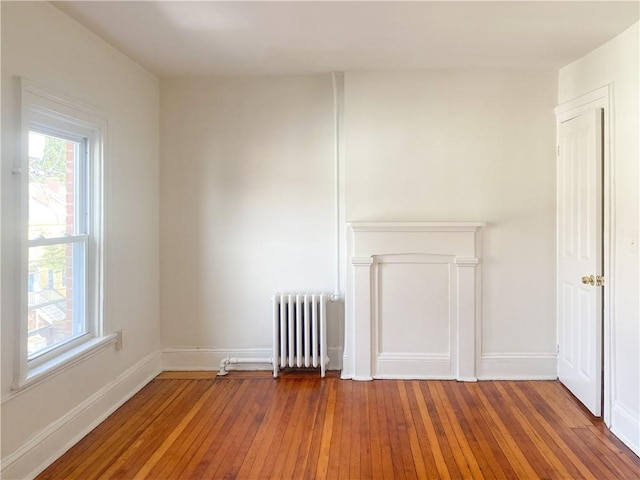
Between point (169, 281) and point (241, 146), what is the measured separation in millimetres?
1362

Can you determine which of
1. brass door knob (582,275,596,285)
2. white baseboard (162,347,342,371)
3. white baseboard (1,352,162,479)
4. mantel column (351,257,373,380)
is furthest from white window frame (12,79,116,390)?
brass door knob (582,275,596,285)

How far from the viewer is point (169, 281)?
4.00 metres

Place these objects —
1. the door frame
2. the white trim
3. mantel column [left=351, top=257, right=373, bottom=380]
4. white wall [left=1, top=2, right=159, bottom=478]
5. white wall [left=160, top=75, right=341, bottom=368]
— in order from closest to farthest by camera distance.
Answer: white wall [left=1, top=2, right=159, bottom=478] < the door frame < the white trim < mantel column [left=351, top=257, right=373, bottom=380] < white wall [left=160, top=75, right=341, bottom=368]

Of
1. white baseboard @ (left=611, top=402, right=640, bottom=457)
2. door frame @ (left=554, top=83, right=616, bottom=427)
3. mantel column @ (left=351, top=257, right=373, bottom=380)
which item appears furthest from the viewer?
mantel column @ (left=351, top=257, right=373, bottom=380)

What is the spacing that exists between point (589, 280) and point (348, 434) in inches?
76.5

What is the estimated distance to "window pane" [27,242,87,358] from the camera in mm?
2537

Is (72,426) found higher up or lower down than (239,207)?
lower down

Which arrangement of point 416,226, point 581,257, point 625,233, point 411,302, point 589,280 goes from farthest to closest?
point 411,302 < point 416,226 < point 581,257 < point 589,280 < point 625,233

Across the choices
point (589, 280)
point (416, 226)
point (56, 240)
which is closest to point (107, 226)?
point (56, 240)

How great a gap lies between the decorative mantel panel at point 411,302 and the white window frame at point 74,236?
1.88m

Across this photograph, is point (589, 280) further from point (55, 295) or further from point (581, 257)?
point (55, 295)

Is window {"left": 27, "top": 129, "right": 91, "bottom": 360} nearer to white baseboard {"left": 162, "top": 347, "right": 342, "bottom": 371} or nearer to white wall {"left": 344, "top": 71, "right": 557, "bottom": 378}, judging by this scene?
white baseboard {"left": 162, "top": 347, "right": 342, "bottom": 371}

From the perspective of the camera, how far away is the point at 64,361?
265 cm

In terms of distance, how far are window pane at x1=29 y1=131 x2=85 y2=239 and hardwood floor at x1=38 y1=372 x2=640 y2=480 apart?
133 cm
